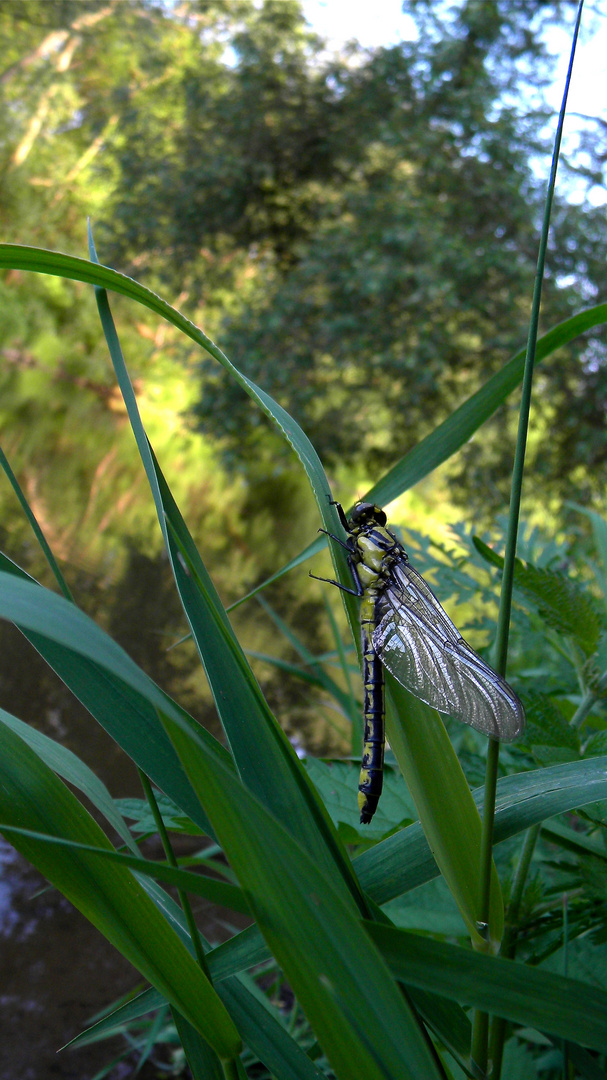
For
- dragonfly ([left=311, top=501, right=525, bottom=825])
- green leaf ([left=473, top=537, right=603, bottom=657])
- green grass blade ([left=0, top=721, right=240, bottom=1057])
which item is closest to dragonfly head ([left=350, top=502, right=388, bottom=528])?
dragonfly ([left=311, top=501, right=525, bottom=825])

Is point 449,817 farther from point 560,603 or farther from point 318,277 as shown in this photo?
point 318,277

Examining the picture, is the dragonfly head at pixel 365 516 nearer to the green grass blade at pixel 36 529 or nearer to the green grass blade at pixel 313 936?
the green grass blade at pixel 36 529

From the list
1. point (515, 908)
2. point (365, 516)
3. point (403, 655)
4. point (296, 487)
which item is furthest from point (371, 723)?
point (296, 487)

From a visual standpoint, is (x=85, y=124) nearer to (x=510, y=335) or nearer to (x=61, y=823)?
(x=510, y=335)

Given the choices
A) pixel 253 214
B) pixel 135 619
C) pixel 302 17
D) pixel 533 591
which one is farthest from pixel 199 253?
pixel 533 591

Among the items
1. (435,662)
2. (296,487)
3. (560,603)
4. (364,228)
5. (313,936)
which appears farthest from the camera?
(296,487)

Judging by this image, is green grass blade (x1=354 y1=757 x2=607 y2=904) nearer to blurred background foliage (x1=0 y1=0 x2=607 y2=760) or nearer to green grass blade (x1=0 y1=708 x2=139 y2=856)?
green grass blade (x1=0 y1=708 x2=139 y2=856)

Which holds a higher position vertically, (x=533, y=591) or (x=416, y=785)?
(x=533, y=591)
